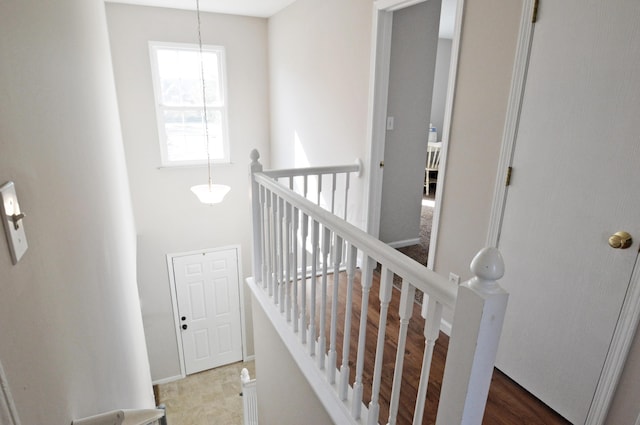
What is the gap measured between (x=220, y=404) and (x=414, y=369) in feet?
13.5

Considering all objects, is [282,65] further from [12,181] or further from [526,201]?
[12,181]

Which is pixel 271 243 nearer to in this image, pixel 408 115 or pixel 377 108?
pixel 377 108

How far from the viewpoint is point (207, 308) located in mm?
5699

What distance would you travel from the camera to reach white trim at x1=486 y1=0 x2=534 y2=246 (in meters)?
1.65

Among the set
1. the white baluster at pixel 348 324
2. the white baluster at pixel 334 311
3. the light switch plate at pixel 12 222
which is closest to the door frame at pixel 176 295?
the white baluster at pixel 334 311

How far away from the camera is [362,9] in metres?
2.82

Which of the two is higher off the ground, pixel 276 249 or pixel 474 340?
pixel 474 340

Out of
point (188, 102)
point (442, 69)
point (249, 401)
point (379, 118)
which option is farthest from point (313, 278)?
point (442, 69)

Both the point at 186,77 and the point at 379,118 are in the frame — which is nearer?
the point at 379,118

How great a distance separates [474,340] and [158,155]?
4762 millimetres

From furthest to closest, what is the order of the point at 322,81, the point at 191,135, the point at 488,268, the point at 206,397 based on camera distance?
the point at 206,397
the point at 191,135
the point at 322,81
the point at 488,268

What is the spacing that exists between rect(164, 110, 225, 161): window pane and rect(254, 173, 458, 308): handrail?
373 cm

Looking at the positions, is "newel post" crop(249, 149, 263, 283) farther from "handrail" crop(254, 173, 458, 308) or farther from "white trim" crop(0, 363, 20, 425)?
"white trim" crop(0, 363, 20, 425)

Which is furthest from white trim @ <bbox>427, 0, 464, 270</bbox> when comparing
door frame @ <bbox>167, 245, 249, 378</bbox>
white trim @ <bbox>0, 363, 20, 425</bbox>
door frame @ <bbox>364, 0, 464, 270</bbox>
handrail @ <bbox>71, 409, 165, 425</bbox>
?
door frame @ <bbox>167, 245, 249, 378</bbox>
